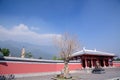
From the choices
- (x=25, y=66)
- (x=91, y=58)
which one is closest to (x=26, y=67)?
(x=25, y=66)

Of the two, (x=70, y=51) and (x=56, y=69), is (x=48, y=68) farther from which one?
(x=70, y=51)

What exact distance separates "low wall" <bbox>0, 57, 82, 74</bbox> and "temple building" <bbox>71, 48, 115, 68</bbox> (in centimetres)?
745

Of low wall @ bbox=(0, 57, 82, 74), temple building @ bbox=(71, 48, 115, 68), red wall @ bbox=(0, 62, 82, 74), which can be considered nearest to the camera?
red wall @ bbox=(0, 62, 82, 74)

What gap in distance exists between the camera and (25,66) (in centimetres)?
2138

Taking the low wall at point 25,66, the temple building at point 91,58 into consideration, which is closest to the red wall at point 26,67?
the low wall at point 25,66

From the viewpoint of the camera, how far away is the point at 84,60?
32.9 m

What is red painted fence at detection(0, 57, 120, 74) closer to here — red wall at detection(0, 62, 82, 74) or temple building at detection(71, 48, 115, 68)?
red wall at detection(0, 62, 82, 74)

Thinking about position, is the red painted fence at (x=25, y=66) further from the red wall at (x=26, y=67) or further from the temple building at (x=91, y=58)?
the temple building at (x=91, y=58)

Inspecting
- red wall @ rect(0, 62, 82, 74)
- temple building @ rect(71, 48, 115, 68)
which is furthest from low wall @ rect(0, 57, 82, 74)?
temple building @ rect(71, 48, 115, 68)

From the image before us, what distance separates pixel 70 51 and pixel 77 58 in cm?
1493

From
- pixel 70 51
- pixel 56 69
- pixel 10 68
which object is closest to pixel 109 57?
pixel 56 69

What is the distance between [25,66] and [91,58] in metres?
18.3

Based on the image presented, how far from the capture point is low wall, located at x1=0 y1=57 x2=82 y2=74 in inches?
746

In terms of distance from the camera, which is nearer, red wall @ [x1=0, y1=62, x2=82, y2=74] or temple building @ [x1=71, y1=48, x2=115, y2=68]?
red wall @ [x1=0, y1=62, x2=82, y2=74]
